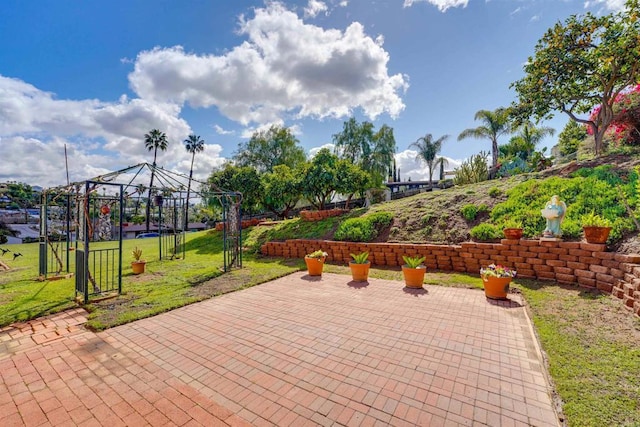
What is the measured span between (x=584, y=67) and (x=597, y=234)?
31.6ft

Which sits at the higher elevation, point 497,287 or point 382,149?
point 382,149

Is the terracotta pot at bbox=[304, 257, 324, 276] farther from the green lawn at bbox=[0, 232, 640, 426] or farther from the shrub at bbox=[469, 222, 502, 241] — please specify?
the shrub at bbox=[469, 222, 502, 241]

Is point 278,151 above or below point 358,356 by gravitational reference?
above

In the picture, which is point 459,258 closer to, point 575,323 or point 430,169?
point 575,323

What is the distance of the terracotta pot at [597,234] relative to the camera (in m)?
5.41

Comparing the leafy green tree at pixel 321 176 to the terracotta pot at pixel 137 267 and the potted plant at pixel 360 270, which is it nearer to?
the potted plant at pixel 360 270

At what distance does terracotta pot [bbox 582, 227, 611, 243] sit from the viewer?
5406 mm

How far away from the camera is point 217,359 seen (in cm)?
345

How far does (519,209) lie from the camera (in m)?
8.10

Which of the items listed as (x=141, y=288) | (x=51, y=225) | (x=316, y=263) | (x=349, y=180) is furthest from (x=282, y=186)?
(x=51, y=225)

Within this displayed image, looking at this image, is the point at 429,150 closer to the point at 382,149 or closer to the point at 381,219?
the point at 382,149

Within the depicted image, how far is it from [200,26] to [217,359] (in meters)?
10.2

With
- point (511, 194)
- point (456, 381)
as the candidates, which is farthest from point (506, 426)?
point (511, 194)

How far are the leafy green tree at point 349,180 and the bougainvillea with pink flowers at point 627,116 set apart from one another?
10787 millimetres
